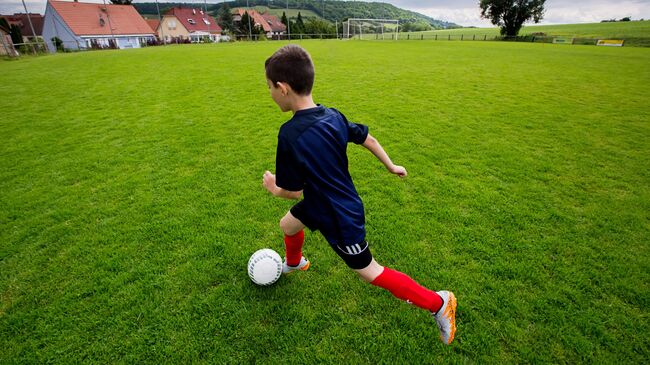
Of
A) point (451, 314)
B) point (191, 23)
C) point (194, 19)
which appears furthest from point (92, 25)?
point (451, 314)

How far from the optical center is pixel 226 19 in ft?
208

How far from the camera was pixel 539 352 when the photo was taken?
226 centimetres

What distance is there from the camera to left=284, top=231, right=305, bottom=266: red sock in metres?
2.62

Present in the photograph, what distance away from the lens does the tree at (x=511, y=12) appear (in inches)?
1941

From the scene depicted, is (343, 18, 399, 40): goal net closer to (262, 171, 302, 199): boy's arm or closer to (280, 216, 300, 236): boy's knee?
(280, 216, 300, 236): boy's knee

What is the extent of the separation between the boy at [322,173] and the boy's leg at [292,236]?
0.31 ft

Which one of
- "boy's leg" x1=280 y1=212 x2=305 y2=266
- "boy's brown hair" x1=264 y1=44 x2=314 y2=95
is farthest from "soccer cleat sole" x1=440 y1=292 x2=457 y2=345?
"boy's brown hair" x1=264 y1=44 x2=314 y2=95

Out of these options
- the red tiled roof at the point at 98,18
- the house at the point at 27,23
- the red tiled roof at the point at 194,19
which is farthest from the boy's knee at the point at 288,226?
the house at the point at 27,23

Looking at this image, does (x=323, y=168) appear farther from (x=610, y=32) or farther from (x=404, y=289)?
(x=610, y=32)

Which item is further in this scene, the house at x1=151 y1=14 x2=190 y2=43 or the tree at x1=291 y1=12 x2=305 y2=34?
the house at x1=151 y1=14 x2=190 y2=43

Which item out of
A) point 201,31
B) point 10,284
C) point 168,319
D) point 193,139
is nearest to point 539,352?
point 168,319

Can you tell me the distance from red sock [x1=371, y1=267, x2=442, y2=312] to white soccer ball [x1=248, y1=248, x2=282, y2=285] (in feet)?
3.30

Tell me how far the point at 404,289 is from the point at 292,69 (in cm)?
159

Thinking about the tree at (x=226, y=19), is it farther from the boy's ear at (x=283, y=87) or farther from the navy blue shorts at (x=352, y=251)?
the navy blue shorts at (x=352, y=251)
